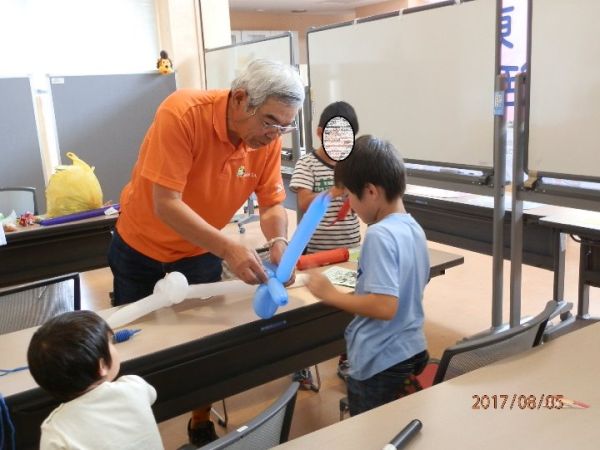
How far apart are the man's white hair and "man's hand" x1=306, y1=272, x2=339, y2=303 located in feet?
1.56

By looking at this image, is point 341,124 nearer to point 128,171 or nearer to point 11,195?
point 11,195

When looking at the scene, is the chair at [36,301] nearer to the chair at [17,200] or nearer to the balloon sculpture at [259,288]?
the balloon sculpture at [259,288]

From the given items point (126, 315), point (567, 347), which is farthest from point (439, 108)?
point (126, 315)

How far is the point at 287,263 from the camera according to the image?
1357 millimetres

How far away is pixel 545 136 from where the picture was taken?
2.36 meters

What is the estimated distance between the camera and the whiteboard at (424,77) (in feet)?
8.50

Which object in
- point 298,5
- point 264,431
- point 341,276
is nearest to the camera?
point 264,431

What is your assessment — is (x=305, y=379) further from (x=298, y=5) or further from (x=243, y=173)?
(x=298, y=5)

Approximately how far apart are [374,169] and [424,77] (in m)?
1.77

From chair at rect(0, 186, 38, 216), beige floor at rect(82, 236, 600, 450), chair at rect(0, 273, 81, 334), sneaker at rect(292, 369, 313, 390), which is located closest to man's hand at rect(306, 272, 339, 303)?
chair at rect(0, 273, 81, 334)

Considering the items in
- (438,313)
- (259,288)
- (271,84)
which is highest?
(271,84)

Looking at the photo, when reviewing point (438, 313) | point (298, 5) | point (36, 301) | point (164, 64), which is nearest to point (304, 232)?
point (36, 301)

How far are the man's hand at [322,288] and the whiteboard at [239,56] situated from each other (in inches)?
89.6

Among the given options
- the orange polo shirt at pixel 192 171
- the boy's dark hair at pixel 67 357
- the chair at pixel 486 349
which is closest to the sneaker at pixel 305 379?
the orange polo shirt at pixel 192 171
